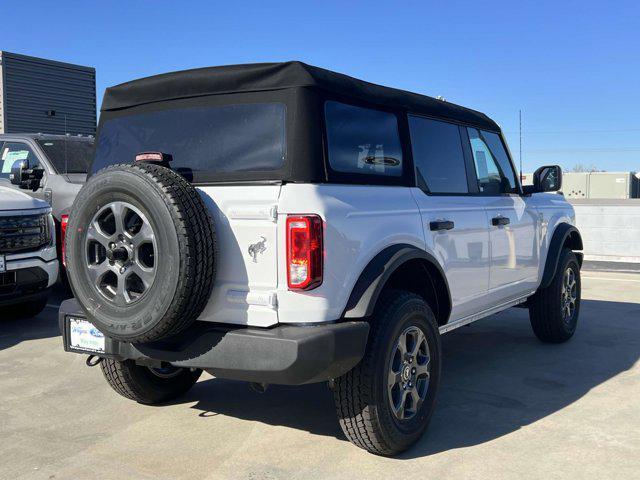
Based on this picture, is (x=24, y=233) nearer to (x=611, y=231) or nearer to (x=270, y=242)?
(x=270, y=242)

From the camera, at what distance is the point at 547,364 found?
17.7 feet

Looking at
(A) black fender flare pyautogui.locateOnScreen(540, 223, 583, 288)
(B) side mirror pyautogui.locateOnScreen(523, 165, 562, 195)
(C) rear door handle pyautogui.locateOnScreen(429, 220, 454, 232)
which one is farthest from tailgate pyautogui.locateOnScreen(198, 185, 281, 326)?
(A) black fender flare pyautogui.locateOnScreen(540, 223, 583, 288)

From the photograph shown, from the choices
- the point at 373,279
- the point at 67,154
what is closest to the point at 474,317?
the point at 373,279

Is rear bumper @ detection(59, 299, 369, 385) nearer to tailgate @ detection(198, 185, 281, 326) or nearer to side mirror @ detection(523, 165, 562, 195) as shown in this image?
tailgate @ detection(198, 185, 281, 326)

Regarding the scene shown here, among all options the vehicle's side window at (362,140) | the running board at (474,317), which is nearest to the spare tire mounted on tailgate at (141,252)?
the vehicle's side window at (362,140)

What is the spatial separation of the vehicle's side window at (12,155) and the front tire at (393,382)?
621 centimetres

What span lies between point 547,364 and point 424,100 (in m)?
2.43

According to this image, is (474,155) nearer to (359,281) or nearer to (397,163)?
(397,163)

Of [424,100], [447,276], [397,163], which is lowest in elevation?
[447,276]

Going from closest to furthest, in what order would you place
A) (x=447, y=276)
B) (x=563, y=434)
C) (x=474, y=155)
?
(x=563, y=434), (x=447, y=276), (x=474, y=155)

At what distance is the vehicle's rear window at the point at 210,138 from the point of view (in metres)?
3.35

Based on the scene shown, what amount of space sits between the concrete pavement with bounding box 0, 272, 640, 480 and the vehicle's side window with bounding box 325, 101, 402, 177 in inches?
60.2

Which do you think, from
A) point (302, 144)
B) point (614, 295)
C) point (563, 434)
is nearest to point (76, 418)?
point (302, 144)

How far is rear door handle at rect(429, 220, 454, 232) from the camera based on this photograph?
3999mm
